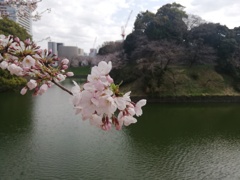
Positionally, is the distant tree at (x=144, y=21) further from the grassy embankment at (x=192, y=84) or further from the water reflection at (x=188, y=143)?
the water reflection at (x=188, y=143)

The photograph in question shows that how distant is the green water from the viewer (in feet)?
25.6

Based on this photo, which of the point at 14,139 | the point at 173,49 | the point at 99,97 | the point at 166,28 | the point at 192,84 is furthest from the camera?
the point at 166,28

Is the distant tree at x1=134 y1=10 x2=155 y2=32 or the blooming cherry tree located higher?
the distant tree at x1=134 y1=10 x2=155 y2=32

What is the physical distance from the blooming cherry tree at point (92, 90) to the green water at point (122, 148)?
249 inches

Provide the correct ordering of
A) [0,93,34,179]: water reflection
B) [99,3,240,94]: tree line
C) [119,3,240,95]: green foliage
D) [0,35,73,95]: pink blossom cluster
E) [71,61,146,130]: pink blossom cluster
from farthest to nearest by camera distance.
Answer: [99,3,240,94]: tree line → [119,3,240,95]: green foliage → [0,93,34,179]: water reflection → [0,35,73,95]: pink blossom cluster → [71,61,146,130]: pink blossom cluster

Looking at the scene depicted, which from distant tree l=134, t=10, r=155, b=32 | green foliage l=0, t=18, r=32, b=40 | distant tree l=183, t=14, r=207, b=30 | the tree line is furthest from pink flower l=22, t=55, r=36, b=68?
distant tree l=183, t=14, r=207, b=30

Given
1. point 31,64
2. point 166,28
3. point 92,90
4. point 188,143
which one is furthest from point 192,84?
point 92,90

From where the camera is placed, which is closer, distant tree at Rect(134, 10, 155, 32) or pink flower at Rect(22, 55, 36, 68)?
pink flower at Rect(22, 55, 36, 68)

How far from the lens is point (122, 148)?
9844 mm

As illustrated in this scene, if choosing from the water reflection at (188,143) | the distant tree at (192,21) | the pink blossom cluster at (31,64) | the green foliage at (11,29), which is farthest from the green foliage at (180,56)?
the pink blossom cluster at (31,64)

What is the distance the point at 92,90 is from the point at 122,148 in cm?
897

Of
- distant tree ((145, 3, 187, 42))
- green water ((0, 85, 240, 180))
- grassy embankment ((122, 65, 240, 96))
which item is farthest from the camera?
distant tree ((145, 3, 187, 42))

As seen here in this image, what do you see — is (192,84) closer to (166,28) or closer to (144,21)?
(166,28)

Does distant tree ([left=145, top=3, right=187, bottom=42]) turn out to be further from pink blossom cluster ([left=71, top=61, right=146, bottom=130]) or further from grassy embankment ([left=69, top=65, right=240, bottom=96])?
pink blossom cluster ([left=71, top=61, right=146, bottom=130])
